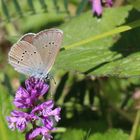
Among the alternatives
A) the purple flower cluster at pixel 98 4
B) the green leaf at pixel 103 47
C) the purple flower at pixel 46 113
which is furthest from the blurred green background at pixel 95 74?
the purple flower at pixel 46 113

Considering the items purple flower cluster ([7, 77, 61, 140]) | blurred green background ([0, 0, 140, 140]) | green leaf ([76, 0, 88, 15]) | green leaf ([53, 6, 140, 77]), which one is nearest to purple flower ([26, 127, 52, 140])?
purple flower cluster ([7, 77, 61, 140])

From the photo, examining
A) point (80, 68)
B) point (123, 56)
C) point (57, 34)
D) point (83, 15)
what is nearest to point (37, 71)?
point (57, 34)

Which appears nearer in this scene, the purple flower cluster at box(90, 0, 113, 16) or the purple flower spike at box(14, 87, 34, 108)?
the purple flower spike at box(14, 87, 34, 108)

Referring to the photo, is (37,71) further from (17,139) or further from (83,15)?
(83,15)

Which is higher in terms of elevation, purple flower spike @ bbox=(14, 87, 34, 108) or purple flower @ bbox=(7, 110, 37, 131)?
purple flower spike @ bbox=(14, 87, 34, 108)

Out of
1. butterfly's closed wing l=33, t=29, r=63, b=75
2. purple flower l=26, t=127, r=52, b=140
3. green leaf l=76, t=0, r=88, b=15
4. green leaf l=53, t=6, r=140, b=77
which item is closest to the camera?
purple flower l=26, t=127, r=52, b=140

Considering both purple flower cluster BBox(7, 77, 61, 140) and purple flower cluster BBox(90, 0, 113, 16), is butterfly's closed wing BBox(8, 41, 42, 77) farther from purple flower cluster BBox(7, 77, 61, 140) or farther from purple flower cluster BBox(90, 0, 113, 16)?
purple flower cluster BBox(90, 0, 113, 16)

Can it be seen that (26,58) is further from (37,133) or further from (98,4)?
(98,4)
